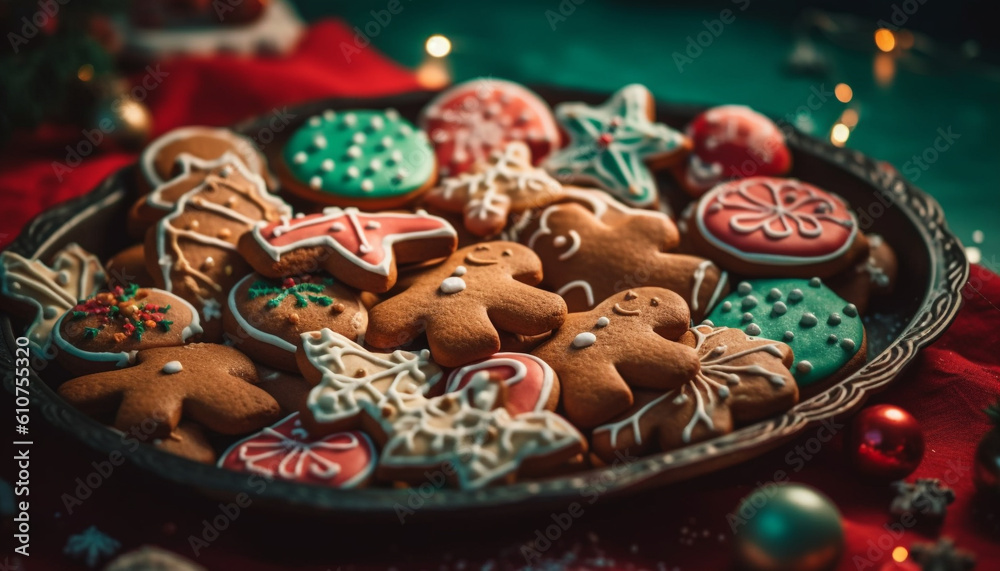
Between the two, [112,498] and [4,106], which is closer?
[112,498]

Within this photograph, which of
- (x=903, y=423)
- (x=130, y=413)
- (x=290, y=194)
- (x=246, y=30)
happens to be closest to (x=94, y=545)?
(x=130, y=413)

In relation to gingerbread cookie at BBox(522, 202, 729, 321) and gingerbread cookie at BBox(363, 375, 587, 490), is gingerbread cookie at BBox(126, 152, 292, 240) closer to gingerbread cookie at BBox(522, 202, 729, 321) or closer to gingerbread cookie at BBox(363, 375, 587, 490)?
gingerbread cookie at BBox(522, 202, 729, 321)

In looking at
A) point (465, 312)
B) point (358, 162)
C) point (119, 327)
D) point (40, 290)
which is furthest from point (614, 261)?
point (40, 290)

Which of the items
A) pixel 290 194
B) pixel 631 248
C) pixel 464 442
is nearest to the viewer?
pixel 464 442

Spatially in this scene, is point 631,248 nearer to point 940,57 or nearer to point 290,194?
point 290,194

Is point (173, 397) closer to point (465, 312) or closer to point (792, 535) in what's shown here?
point (465, 312)
